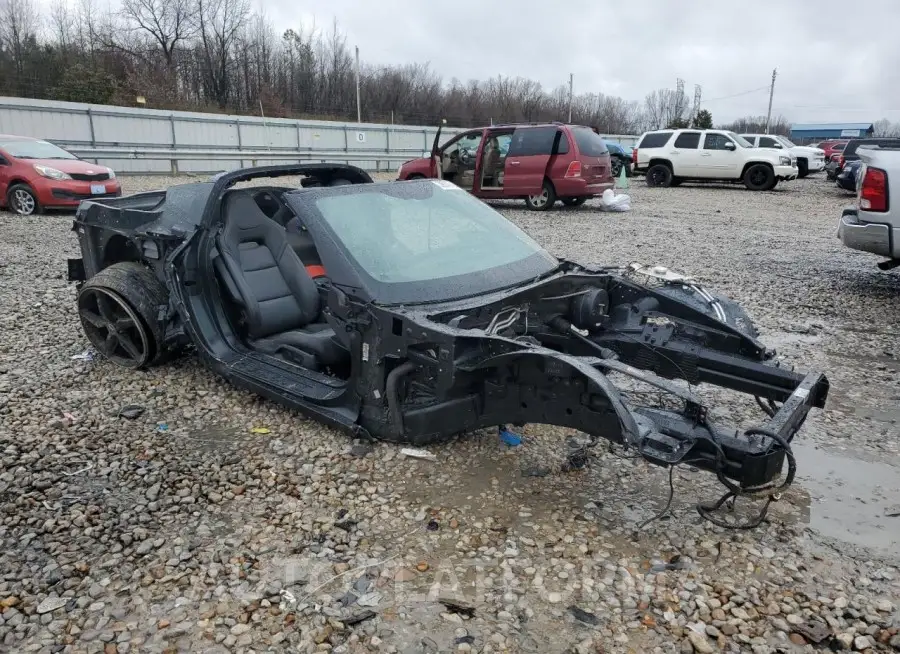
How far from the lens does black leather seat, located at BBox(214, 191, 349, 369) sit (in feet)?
13.8

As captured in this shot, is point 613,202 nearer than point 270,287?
No

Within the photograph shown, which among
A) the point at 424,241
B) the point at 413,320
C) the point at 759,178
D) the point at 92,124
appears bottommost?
the point at 413,320

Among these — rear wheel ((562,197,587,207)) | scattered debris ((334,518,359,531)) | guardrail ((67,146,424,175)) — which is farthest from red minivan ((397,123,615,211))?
scattered debris ((334,518,359,531))

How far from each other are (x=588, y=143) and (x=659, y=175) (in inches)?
338

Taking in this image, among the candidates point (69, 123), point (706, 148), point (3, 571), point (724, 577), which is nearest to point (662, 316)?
point (724, 577)

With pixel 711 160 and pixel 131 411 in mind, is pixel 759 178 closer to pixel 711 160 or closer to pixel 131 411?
pixel 711 160

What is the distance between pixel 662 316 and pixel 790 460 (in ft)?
4.39

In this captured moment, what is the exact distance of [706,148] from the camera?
20.0 metres

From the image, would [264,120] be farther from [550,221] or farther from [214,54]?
[214,54]

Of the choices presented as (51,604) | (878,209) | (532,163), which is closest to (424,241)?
(51,604)

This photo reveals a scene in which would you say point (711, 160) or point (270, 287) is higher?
point (711, 160)

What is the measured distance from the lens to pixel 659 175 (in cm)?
2117

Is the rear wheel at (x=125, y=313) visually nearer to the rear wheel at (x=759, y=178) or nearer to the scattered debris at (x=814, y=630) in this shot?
the scattered debris at (x=814, y=630)

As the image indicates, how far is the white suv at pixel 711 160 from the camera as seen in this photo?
19.5 m
